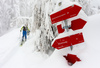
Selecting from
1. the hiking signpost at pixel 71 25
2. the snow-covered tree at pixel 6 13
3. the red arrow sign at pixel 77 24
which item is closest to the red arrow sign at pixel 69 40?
the hiking signpost at pixel 71 25

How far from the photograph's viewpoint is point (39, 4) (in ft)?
12.5

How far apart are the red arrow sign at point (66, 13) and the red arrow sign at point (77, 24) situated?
0.74ft

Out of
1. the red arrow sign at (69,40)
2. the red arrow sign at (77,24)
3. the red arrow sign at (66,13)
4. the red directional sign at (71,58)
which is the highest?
the red arrow sign at (66,13)

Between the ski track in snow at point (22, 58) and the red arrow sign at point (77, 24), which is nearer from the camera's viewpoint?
the red arrow sign at point (77, 24)

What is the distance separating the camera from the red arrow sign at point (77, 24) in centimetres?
200

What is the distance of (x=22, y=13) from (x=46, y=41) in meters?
28.4

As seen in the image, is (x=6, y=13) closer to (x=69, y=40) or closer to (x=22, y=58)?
(x=22, y=58)

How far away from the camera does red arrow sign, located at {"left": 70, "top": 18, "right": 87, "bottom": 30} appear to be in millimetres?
1995

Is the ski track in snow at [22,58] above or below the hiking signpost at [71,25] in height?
below

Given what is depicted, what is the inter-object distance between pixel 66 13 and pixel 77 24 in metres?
0.38

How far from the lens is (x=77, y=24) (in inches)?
81.6

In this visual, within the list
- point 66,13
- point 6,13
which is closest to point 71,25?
point 66,13

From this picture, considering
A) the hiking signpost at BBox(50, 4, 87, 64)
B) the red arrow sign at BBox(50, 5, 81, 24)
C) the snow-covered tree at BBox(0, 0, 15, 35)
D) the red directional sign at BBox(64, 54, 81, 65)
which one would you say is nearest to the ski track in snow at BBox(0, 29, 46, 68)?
the red directional sign at BBox(64, 54, 81, 65)

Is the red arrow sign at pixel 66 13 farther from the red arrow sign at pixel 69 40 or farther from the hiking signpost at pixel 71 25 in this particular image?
the red arrow sign at pixel 69 40
